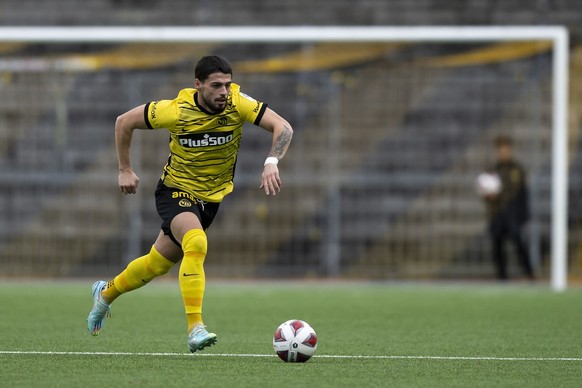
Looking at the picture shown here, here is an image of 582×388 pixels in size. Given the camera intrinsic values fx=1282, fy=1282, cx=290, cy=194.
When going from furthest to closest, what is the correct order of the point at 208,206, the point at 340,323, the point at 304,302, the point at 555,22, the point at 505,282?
the point at 555,22 < the point at 505,282 < the point at 304,302 < the point at 340,323 < the point at 208,206

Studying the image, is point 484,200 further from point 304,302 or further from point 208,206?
point 208,206

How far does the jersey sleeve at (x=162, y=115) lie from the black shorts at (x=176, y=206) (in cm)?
46

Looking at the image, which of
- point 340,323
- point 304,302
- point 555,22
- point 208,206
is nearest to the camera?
point 208,206

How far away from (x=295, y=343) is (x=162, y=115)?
1.76 meters

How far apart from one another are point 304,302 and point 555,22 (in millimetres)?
8448

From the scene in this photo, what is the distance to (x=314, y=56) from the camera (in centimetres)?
1705

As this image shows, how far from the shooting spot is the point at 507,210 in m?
16.7

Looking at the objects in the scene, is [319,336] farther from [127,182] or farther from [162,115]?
[162,115]

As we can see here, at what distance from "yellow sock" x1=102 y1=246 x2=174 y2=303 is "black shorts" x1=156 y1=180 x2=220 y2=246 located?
19 centimetres

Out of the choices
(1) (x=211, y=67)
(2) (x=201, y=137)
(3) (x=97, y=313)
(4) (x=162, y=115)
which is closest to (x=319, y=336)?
(3) (x=97, y=313)

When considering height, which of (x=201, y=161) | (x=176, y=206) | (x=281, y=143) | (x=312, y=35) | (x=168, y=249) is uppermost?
(x=312, y=35)

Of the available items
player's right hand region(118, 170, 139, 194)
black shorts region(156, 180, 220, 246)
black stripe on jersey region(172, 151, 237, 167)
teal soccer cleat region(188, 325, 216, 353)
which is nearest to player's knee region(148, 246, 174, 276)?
black shorts region(156, 180, 220, 246)

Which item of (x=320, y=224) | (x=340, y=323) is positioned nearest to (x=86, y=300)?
(x=340, y=323)

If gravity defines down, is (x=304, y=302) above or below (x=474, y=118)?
below
